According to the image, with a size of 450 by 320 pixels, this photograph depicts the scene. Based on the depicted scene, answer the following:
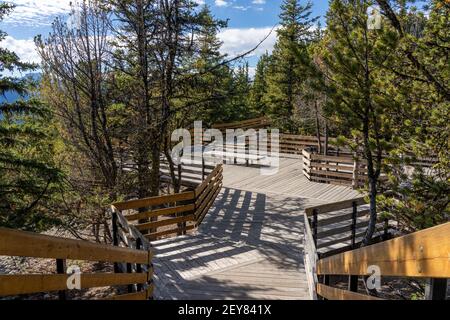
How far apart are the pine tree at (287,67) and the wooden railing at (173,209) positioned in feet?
45.7

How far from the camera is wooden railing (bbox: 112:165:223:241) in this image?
21.6 feet

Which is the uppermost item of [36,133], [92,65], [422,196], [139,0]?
[139,0]

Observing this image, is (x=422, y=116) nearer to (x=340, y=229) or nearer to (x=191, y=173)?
(x=340, y=229)

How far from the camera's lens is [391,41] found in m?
4.15

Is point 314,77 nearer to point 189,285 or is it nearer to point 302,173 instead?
point 189,285

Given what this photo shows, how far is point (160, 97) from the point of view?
329 inches

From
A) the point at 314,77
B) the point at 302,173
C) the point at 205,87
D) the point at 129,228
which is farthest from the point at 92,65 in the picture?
the point at 302,173

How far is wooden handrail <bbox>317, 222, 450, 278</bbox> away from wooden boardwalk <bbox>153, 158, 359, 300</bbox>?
333cm

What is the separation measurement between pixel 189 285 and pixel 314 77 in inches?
140

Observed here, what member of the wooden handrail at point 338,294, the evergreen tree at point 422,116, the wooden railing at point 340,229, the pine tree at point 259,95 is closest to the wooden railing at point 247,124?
the pine tree at point 259,95

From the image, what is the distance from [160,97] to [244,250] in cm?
411

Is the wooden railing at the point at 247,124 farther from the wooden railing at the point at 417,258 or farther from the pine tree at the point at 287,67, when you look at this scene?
the wooden railing at the point at 417,258

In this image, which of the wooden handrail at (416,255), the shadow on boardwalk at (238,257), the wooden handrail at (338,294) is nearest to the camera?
the wooden handrail at (416,255)

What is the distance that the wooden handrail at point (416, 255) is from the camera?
127 cm
